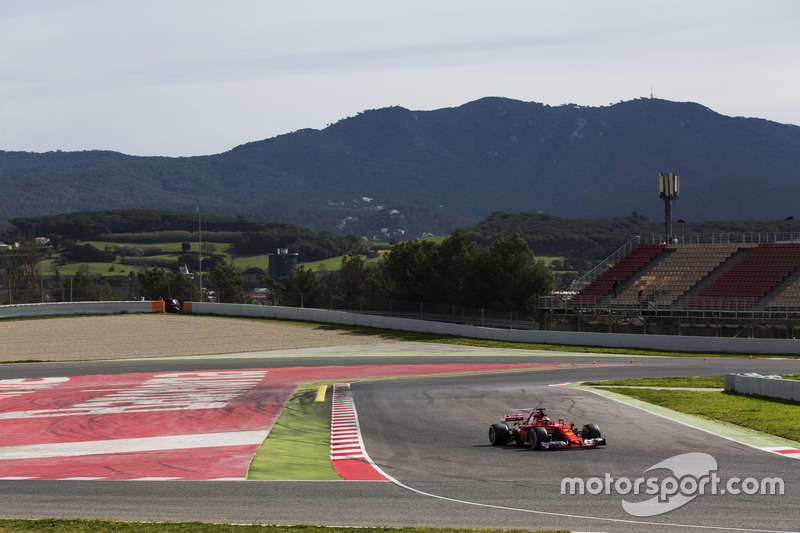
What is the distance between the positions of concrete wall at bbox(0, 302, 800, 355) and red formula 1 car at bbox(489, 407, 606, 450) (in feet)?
123

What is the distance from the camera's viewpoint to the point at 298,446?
22.9 meters

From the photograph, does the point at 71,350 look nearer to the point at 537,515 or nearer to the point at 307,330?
the point at 307,330

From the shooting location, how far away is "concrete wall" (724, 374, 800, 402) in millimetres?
30406

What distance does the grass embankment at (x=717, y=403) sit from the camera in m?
24.5

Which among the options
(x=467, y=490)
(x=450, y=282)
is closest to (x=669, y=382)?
(x=467, y=490)

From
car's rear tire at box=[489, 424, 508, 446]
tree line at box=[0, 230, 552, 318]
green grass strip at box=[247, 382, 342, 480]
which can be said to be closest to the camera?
green grass strip at box=[247, 382, 342, 480]

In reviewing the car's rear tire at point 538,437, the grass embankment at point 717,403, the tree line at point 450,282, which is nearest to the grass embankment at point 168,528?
the car's rear tire at point 538,437

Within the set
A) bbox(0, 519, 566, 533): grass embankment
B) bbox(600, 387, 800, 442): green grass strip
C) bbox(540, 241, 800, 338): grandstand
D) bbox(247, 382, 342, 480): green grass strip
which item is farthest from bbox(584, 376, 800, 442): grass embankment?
bbox(540, 241, 800, 338): grandstand

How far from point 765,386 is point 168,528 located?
2564 centimetres

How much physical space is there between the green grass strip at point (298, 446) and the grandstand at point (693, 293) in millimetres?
36710

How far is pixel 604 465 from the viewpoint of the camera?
18.8 m

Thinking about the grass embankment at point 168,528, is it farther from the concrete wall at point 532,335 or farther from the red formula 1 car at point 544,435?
the concrete wall at point 532,335

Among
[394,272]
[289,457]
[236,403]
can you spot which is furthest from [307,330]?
[289,457]

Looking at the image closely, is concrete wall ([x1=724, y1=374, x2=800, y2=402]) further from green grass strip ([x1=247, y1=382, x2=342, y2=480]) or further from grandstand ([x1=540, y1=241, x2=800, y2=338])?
grandstand ([x1=540, y1=241, x2=800, y2=338])
